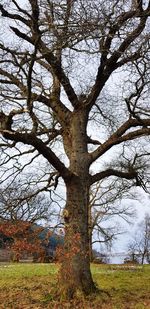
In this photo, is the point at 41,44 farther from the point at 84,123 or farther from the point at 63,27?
the point at 84,123

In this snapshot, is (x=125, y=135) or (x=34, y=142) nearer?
(x=34, y=142)

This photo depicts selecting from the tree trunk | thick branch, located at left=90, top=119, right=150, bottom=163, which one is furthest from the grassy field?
thick branch, located at left=90, top=119, right=150, bottom=163

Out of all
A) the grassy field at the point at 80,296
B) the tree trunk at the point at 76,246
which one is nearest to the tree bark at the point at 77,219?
the tree trunk at the point at 76,246

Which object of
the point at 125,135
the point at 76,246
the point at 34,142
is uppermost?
the point at 125,135

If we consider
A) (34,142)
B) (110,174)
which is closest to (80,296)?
(110,174)

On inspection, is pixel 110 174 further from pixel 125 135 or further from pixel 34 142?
pixel 34 142

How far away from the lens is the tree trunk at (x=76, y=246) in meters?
10.1

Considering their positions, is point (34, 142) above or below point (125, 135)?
below

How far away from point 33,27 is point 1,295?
735 cm

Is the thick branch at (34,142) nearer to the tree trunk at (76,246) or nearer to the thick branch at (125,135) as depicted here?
the tree trunk at (76,246)

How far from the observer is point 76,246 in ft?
32.6

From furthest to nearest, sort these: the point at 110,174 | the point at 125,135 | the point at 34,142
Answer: the point at 110,174
the point at 125,135
the point at 34,142

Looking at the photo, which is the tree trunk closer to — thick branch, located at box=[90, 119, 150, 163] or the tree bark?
the tree bark

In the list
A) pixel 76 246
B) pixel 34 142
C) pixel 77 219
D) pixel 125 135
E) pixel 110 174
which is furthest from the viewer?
pixel 110 174
